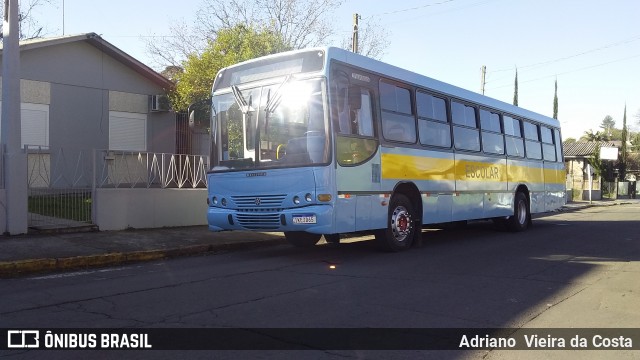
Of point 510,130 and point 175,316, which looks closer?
point 175,316

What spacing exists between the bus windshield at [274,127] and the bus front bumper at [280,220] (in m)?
0.76

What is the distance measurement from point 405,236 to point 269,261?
2.73 m

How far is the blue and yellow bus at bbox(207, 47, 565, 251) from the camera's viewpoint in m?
8.43

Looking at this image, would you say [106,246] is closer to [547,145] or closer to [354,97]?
[354,97]

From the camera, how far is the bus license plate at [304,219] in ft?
27.2

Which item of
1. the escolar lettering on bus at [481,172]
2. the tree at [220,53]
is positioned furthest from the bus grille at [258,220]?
the tree at [220,53]

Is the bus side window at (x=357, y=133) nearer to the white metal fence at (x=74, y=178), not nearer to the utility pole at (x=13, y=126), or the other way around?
the white metal fence at (x=74, y=178)

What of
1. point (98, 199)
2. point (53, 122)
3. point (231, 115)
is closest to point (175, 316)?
point (231, 115)

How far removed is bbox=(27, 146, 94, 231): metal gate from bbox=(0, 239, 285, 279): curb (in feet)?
8.18

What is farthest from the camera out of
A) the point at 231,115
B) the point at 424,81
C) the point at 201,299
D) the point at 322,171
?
the point at 424,81

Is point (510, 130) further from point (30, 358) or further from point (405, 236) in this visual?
point (30, 358)

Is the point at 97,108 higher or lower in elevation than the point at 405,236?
higher

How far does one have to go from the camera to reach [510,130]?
1430 centimetres

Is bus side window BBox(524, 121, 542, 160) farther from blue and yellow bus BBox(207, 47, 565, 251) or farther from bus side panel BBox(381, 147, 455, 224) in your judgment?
bus side panel BBox(381, 147, 455, 224)
